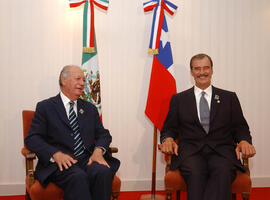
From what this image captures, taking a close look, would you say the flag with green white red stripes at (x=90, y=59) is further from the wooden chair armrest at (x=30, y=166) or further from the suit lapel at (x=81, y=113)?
the wooden chair armrest at (x=30, y=166)

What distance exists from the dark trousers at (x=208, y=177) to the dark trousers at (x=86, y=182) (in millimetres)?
668

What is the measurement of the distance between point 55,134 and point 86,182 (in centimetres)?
56

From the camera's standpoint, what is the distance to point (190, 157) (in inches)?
106

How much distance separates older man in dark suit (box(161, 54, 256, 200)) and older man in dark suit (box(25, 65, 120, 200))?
612mm

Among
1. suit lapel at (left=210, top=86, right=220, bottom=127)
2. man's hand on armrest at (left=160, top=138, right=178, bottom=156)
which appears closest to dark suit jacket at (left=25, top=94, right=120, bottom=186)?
man's hand on armrest at (left=160, top=138, right=178, bottom=156)

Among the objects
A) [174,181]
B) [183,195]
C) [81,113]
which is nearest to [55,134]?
[81,113]

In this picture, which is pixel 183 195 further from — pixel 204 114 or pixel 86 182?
pixel 86 182

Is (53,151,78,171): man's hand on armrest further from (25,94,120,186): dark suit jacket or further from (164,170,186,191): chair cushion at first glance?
(164,170,186,191): chair cushion

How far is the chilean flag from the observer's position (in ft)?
12.0

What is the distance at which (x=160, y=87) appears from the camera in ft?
12.1

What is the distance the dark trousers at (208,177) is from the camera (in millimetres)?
2414

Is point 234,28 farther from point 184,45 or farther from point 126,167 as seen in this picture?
point 126,167

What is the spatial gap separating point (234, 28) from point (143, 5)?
1.32m

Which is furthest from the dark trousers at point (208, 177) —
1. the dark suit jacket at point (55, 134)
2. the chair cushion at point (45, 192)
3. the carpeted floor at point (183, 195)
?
the carpeted floor at point (183, 195)
